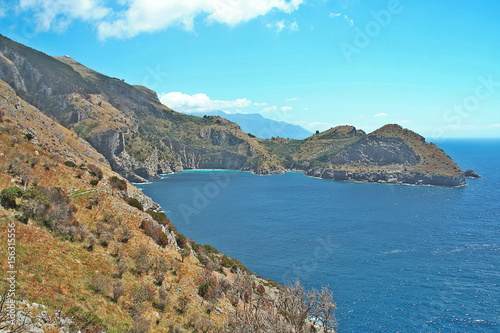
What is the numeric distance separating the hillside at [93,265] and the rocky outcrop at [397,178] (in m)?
164

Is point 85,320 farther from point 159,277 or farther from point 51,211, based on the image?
point 51,211

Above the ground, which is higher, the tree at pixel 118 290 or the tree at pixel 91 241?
the tree at pixel 91 241

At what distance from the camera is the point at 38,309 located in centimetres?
1347

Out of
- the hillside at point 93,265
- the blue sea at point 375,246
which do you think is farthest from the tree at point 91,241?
the blue sea at point 375,246

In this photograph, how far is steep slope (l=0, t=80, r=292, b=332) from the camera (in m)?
15.3

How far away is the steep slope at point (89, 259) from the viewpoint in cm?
1527

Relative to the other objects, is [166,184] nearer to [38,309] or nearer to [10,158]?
[10,158]

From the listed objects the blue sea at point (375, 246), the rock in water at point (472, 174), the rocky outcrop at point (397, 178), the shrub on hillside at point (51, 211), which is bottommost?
the blue sea at point (375, 246)

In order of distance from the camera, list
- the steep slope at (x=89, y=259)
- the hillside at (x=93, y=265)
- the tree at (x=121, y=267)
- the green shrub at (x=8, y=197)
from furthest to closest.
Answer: the tree at (x=121, y=267)
the green shrub at (x=8, y=197)
the steep slope at (x=89, y=259)
the hillside at (x=93, y=265)

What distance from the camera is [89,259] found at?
20.3 meters

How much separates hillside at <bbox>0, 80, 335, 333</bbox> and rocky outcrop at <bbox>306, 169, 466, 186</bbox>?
164 meters

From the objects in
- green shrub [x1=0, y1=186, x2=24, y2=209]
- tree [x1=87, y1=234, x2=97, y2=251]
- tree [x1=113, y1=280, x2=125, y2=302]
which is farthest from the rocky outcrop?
green shrub [x1=0, y1=186, x2=24, y2=209]

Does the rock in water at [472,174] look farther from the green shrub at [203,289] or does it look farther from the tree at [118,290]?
the tree at [118,290]

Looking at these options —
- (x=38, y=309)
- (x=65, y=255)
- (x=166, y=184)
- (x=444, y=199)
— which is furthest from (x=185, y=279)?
(x=166, y=184)
